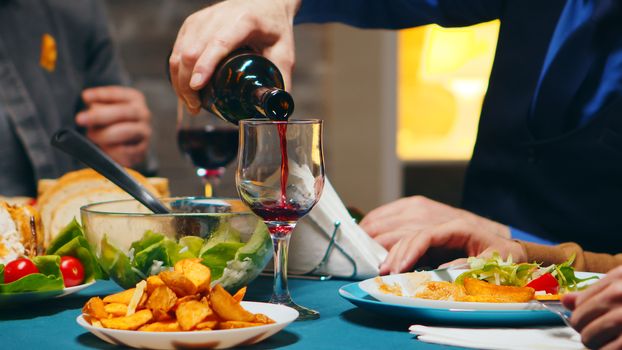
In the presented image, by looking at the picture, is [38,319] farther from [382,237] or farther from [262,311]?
[382,237]

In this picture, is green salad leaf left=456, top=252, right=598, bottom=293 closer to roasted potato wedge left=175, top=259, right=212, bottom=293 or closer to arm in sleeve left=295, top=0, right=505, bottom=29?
roasted potato wedge left=175, top=259, right=212, bottom=293

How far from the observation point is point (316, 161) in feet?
3.39

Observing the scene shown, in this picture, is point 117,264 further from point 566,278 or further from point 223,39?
point 566,278

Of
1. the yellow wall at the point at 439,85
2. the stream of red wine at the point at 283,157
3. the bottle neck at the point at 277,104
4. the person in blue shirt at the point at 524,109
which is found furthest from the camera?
the yellow wall at the point at 439,85

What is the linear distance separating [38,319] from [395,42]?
9.04 ft

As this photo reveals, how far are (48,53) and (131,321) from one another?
1888 millimetres

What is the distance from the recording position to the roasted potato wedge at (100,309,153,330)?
34.5 inches

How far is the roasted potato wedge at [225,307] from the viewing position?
878mm

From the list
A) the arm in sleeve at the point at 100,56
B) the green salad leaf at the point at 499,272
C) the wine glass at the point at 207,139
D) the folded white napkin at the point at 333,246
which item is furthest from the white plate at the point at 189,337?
the arm in sleeve at the point at 100,56

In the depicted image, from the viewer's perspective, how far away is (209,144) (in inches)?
68.9

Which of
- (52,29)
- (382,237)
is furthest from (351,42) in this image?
(382,237)

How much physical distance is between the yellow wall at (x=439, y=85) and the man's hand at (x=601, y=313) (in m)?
2.93

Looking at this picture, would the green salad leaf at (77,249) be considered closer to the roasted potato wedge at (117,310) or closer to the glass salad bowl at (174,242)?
the glass salad bowl at (174,242)

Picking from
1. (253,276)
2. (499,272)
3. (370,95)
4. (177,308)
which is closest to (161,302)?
(177,308)
